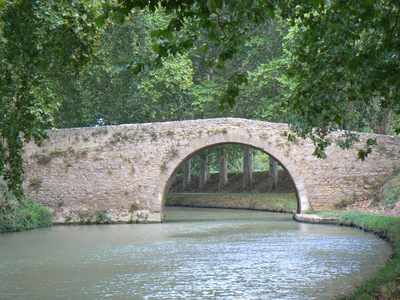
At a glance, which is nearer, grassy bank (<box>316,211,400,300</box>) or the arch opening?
grassy bank (<box>316,211,400,300</box>)

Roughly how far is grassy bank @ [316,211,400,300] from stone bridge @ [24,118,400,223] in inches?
65.5

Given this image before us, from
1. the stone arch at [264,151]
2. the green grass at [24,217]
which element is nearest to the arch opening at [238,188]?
the stone arch at [264,151]

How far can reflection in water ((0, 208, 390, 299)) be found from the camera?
871cm

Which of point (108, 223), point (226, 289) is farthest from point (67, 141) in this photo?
point (226, 289)

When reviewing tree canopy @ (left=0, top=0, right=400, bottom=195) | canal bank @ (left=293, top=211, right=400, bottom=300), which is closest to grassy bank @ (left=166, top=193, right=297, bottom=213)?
canal bank @ (left=293, top=211, right=400, bottom=300)

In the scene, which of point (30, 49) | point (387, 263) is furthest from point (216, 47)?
point (387, 263)

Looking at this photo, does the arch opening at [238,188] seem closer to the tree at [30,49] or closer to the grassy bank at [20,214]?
the grassy bank at [20,214]

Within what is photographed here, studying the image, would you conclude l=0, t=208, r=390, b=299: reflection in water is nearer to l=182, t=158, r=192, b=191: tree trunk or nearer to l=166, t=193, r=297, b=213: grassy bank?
l=166, t=193, r=297, b=213: grassy bank

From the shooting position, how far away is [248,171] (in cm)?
3291

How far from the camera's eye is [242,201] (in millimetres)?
29594

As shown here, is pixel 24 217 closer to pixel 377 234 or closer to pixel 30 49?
pixel 377 234

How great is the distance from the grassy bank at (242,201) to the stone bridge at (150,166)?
4243 millimetres

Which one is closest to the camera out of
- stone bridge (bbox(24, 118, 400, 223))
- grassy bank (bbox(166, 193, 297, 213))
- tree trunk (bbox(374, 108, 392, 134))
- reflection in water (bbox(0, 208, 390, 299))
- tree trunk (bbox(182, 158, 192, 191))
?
reflection in water (bbox(0, 208, 390, 299))

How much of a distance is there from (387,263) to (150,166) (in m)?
12.9
